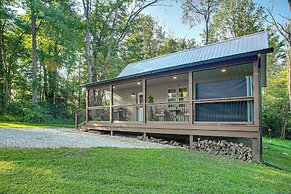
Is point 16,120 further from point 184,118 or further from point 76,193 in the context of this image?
point 76,193

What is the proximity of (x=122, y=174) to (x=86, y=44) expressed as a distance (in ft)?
62.8

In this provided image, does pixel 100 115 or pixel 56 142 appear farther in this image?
pixel 100 115

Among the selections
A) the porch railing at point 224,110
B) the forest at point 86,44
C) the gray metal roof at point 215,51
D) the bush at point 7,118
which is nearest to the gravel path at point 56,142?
the porch railing at point 224,110

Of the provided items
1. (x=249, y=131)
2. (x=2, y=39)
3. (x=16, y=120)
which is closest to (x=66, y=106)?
(x=16, y=120)

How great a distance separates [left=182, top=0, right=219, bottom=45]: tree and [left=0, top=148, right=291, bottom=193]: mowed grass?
859 inches

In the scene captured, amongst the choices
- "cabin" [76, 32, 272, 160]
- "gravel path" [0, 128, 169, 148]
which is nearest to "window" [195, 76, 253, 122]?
"cabin" [76, 32, 272, 160]

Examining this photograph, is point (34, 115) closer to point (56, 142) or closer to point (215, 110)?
point (56, 142)

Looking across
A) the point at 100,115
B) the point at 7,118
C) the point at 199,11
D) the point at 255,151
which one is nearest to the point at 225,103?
the point at 255,151

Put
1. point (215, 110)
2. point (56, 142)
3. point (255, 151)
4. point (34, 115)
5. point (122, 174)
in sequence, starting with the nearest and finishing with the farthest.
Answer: point (122, 174), point (255, 151), point (56, 142), point (215, 110), point (34, 115)

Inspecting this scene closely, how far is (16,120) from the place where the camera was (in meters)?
17.5

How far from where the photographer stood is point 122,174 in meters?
4.61

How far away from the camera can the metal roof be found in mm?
7846

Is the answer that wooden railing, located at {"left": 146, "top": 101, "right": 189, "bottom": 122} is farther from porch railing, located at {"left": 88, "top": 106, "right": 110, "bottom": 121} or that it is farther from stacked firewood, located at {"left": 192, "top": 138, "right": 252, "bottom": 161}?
porch railing, located at {"left": 88, "top": 106, "right": 110, "bottom": 121}

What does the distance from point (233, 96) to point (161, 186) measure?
505cm
